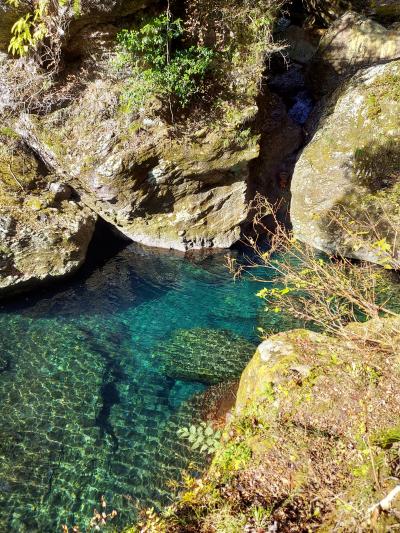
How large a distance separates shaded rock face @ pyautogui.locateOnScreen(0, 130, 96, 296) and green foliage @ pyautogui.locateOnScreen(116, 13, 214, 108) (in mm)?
3251

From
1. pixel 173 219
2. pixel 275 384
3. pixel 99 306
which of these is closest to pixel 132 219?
pixel 173 219

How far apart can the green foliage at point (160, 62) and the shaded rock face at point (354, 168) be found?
3806mm

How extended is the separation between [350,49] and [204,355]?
34.7ft

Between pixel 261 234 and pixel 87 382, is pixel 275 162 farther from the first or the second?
pixel 87 382

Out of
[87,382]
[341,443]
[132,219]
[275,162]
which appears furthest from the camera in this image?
[275,162]

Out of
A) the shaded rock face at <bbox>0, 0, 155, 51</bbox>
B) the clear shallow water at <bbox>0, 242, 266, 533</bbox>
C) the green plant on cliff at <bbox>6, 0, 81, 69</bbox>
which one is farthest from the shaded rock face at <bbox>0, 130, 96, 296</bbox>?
the shaded rock face at <bbox>0, 0, 155, 51</bbox>

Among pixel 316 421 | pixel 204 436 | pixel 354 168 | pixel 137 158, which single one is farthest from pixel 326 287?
pixel 137 158

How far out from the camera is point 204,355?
22.5ft

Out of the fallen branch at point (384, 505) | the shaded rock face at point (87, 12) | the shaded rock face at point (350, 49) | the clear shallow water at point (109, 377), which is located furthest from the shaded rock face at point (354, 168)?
the fallen branch at point (384, 505)

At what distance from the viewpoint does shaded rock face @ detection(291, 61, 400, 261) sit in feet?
28.8

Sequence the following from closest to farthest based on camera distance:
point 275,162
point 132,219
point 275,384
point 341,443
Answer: point 341,443 → point 275,384 → point 132,219 → point 275,162

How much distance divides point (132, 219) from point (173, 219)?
4.07 feet

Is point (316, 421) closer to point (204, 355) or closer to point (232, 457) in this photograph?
point (232, 457)

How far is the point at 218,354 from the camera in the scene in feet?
22.4
